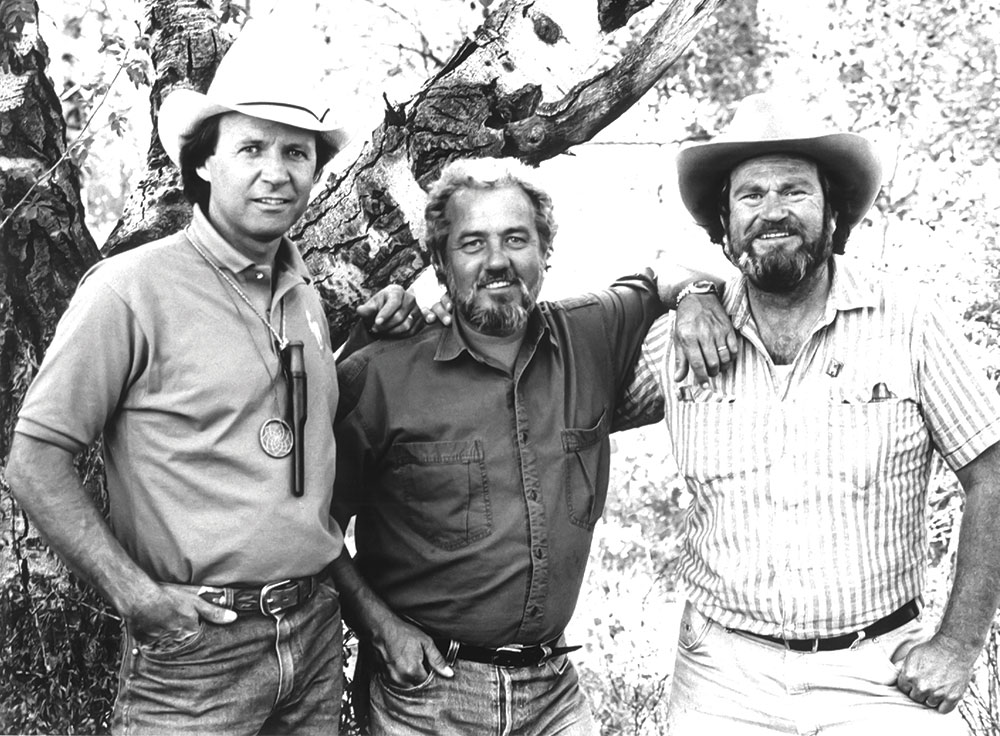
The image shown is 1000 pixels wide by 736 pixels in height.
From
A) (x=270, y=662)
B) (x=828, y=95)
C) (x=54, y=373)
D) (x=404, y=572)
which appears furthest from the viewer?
(x=828, y=95)

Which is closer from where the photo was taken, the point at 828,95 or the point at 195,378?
the point at 195,378

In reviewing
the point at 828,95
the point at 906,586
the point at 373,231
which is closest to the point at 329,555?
the point at 373,231

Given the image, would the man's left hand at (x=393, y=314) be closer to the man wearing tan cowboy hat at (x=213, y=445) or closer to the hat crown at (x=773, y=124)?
the man wearing tan cowboy hat at (x=213, y=445)

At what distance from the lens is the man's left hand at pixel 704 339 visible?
3.25 m

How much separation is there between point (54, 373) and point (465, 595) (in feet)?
4.15

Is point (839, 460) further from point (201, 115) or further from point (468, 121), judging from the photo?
point (201, 115)

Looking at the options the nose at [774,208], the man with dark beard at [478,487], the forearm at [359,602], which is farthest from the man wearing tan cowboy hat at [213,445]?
the nose at [774,208]

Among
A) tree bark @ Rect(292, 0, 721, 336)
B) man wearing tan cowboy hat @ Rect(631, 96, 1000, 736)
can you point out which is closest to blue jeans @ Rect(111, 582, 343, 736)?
man wearing tan cowboy hat @ Rect(631, 96, 1000, 736)

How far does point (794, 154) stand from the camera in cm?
336

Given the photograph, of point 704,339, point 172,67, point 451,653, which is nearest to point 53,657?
point 451,653

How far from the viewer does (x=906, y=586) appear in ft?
10.2

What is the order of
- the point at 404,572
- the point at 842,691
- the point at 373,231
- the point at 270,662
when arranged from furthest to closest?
the point at 373,231, the point at 404,572, the point at 842,691, the point at 270,662

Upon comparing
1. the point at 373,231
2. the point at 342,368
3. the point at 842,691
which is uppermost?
the point at 373,231

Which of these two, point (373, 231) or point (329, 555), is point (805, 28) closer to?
point (373, 231)
